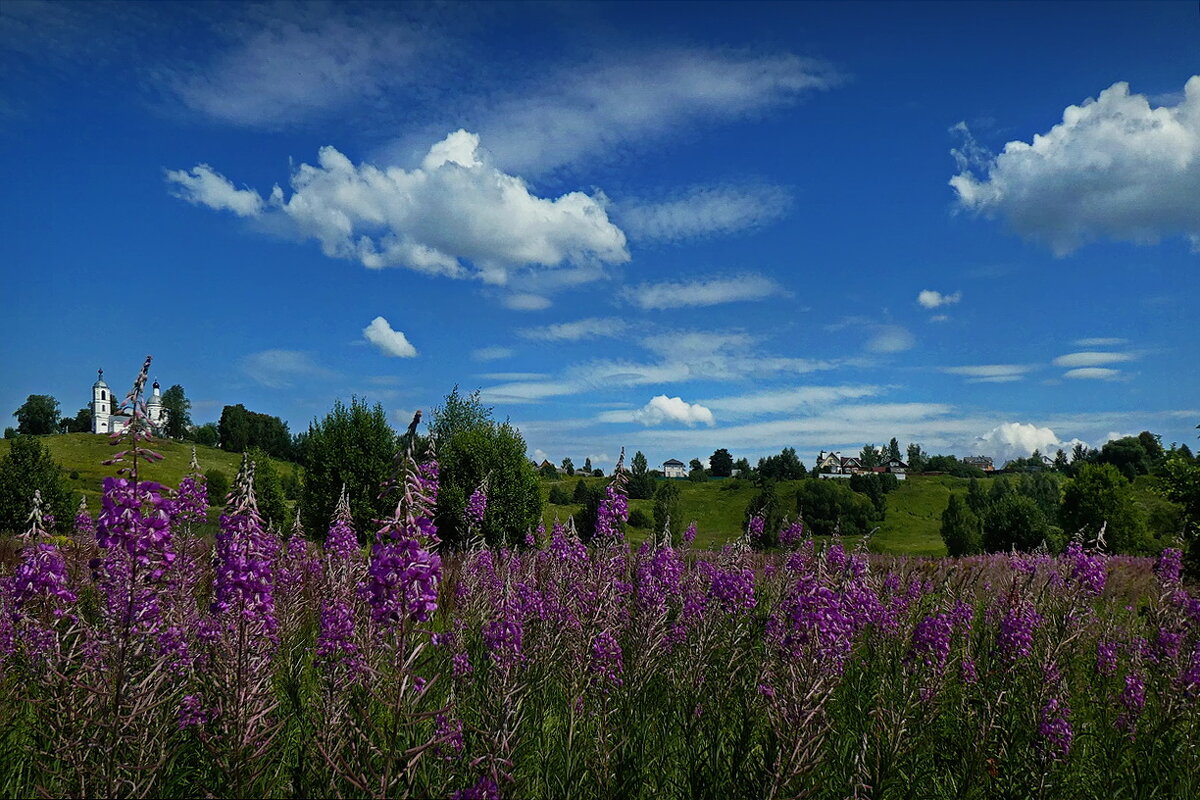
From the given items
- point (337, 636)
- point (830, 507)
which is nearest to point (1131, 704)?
point (337, 636)

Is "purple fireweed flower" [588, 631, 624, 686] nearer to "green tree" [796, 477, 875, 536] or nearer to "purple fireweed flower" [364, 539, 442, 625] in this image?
"purple fireweed flower" [364, 539, 442, 625]

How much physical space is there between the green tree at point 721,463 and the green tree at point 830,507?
191ft

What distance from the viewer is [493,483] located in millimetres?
25703

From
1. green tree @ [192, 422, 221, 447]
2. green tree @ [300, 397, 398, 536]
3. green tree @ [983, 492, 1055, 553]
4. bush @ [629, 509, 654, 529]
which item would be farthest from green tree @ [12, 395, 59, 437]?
green tree @ [983, 492, 1055, 553]

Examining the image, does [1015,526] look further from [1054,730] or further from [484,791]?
[484,791]

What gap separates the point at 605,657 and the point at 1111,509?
32.1 meters

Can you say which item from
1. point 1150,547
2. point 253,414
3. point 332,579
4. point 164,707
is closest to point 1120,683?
point 332,579

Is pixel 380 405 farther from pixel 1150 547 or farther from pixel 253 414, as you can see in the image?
pixel 253 414

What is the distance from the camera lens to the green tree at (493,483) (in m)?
25.0

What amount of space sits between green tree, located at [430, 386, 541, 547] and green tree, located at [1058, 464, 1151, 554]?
901 inches

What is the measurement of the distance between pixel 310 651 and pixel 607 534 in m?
3.38

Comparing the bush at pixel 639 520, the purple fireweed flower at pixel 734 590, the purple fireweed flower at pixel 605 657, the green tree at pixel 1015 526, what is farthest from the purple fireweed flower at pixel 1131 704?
the bush at pixel 639 520

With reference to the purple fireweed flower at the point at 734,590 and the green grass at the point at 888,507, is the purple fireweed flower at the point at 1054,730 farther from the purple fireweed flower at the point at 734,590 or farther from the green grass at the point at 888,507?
the green grass at the point at 888,507

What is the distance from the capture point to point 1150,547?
2966 centimetres
